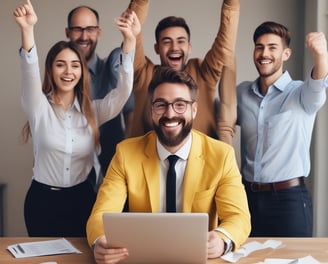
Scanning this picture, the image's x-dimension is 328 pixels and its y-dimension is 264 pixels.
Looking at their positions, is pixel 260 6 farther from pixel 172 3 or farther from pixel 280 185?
pixel 280 185

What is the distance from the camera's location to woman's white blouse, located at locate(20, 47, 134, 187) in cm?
275

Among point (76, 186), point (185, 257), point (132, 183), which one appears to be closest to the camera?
point (185, 257)

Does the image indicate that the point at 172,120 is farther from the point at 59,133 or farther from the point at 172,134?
the point at 59,133

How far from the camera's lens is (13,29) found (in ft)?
9.55

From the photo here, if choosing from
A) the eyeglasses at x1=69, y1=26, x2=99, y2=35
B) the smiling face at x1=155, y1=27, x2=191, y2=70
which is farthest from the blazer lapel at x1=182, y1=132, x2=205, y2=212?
the eyeglasses at x1=69, y1=26, x2=99, y2=35

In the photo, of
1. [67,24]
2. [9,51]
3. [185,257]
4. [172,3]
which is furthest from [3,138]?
[185,257]

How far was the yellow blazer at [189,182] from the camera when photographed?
7.06ft

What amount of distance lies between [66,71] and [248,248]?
1.46 m

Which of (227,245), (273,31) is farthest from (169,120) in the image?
(273,31)

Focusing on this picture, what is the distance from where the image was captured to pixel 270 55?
294 cm

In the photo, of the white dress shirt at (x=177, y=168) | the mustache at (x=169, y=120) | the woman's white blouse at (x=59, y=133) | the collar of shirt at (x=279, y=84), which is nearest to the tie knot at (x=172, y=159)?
the white dress shirt at (x=177, y=168)

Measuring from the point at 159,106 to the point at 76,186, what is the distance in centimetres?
87

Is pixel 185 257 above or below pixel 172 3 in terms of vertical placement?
below

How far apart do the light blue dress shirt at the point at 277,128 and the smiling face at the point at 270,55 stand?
0.20 feet
